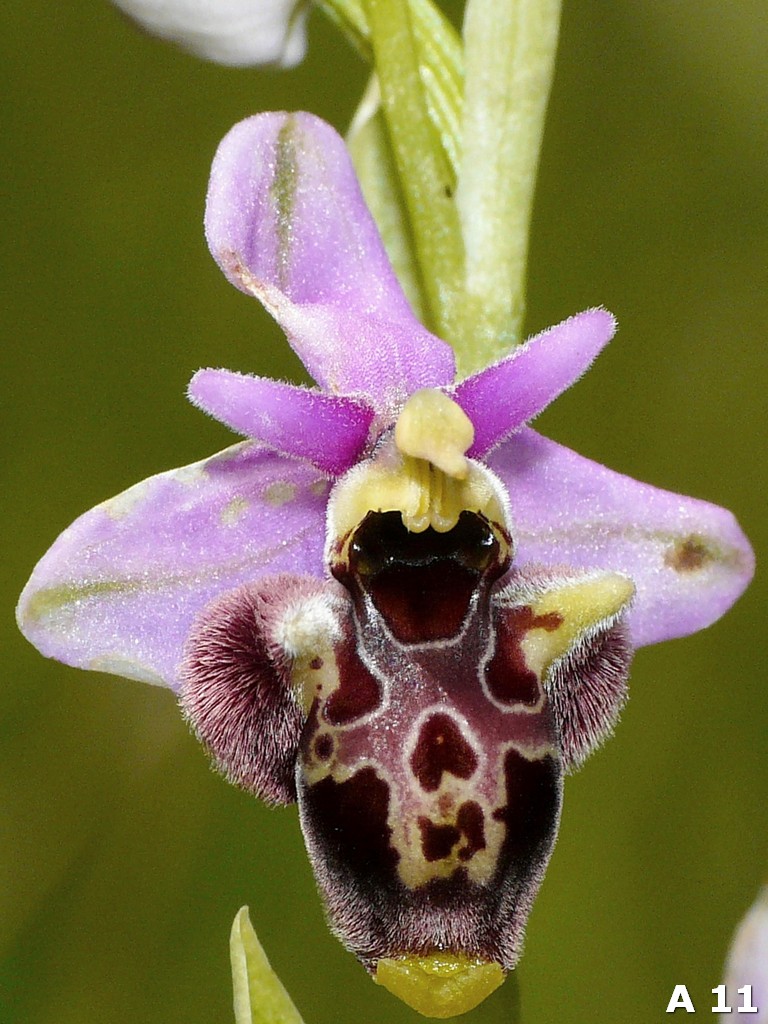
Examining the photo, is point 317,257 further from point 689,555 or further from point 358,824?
point 358,824

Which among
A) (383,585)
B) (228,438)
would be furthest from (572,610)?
(228,438)

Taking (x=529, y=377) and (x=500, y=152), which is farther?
(x=500, y=152)

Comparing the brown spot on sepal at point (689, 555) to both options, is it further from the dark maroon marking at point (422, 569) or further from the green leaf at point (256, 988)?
the green leaf at point (256, 988)

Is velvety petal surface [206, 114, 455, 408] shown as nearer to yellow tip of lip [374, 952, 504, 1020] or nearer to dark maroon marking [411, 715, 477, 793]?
dark maroon marking [411, 715, 477, 793]

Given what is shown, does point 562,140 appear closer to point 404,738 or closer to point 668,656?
point 668,656

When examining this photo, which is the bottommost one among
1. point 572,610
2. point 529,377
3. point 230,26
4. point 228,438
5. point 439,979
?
point 228,438

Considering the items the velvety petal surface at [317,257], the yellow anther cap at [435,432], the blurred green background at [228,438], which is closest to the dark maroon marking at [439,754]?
the yellow anther cap at [435,432]

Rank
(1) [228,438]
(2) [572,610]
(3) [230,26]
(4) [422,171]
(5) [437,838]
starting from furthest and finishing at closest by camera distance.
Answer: (1) [228,438] < (3) [230,26] < (4) [422,171] < (2) [572,610] < (5) [437,838]
